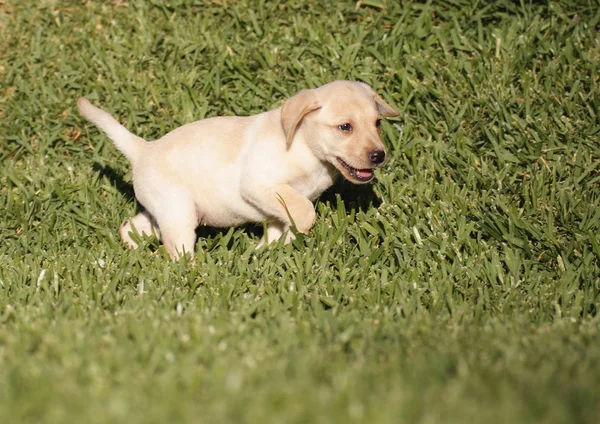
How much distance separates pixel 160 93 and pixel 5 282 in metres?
2.42

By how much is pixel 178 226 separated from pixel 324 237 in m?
0.96

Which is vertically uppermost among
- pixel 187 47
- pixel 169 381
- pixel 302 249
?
pixel 169 381

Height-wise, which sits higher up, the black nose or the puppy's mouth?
the black nose

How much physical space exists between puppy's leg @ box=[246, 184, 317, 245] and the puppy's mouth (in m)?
Result: 0.30

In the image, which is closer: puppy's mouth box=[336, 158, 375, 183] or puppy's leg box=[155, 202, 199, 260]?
puppy's mouth box=[336, 158, 375, 183]

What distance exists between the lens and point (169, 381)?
293cm

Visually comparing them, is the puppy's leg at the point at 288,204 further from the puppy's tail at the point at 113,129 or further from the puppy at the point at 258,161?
the puppy's tail at the point at 113,129

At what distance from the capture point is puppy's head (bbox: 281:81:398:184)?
4871mm

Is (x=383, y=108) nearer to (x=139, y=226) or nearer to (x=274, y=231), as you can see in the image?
(x=274, y=231)

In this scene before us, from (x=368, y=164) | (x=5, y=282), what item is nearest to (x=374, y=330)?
(x=368, y=164)

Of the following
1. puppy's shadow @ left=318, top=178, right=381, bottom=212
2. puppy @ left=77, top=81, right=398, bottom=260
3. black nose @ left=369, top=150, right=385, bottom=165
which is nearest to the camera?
black nose @ left=369, top=150, right=385, bottom=165

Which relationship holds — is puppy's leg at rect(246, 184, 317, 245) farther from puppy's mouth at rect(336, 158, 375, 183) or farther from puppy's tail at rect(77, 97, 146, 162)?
puppy's tail at rect(77, 97, 146, 162)

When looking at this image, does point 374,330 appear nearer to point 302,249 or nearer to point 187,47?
point 302,249

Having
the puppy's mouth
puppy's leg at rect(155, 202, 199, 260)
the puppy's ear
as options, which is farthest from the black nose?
puppy's leg at rect(155, 202, 199, 260)
